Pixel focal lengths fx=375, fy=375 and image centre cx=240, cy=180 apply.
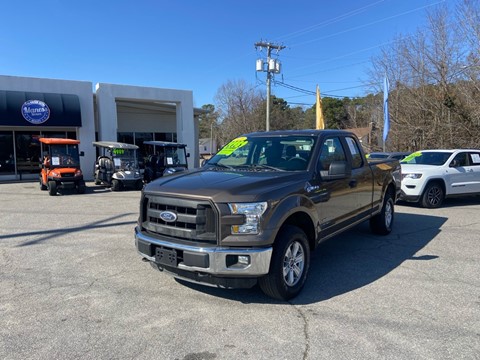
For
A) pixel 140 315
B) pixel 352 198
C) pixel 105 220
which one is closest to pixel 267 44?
pixel 105 220

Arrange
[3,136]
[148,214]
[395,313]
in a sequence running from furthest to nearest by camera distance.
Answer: [3,136], [148,214], [395,313]

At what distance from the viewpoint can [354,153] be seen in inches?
237

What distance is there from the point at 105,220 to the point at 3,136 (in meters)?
15.3

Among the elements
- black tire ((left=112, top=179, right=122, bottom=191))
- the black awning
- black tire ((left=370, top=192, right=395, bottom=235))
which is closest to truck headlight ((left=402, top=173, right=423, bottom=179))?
black tire ((left=370, top=192, right=395, bottom=235))

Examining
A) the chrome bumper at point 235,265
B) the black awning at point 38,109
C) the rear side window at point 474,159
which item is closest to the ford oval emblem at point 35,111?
the black awning at point 38,109

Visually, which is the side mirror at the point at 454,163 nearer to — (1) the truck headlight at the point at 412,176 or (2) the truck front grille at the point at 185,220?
(1) the truck headlight at the point at 412,176

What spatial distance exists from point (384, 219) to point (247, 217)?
4.14 m

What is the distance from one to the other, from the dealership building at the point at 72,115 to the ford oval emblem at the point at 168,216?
1732cm

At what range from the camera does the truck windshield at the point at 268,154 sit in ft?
15.9

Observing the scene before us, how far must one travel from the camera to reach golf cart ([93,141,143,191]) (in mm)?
15328

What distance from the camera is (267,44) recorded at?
34062mm

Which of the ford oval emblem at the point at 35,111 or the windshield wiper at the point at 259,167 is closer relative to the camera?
the windshield wiper at the point at 259,167

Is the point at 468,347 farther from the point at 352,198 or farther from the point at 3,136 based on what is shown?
the point at 3,136

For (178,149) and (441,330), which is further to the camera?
(178,149)
